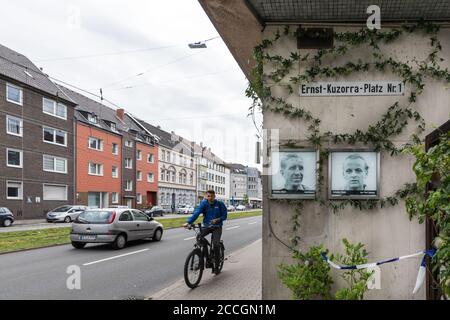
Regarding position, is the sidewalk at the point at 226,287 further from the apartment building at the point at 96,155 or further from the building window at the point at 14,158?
the apartment building at the point at 96,155

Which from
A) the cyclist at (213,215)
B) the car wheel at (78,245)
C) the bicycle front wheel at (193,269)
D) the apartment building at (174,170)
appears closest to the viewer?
the bicycle front wheel at (193,269)

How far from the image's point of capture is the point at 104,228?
13688 millimetres

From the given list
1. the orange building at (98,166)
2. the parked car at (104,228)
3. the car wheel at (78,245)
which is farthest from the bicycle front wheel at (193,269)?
the orange building at (98,166)

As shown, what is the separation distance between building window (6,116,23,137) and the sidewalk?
96.0ft

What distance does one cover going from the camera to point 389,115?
17.4 feet

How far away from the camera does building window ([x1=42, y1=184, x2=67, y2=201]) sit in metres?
37.1

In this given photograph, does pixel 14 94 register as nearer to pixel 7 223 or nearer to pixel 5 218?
pixel 5 218

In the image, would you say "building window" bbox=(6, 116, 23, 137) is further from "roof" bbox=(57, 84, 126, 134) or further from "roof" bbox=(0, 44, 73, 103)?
"roof" bbox=(57, 84, 126, 134)

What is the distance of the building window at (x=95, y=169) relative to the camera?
→ 44.6 m

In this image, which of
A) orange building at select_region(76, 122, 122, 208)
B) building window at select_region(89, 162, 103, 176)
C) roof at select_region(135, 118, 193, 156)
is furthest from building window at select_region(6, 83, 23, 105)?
roof at select_region(135, 118, 193, 156)

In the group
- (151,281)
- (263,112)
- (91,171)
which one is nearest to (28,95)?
(91,171)

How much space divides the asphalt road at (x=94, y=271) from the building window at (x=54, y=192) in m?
24.5

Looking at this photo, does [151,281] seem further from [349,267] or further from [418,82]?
[418,82]

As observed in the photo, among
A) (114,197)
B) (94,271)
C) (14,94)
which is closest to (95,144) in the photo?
(114,197)
